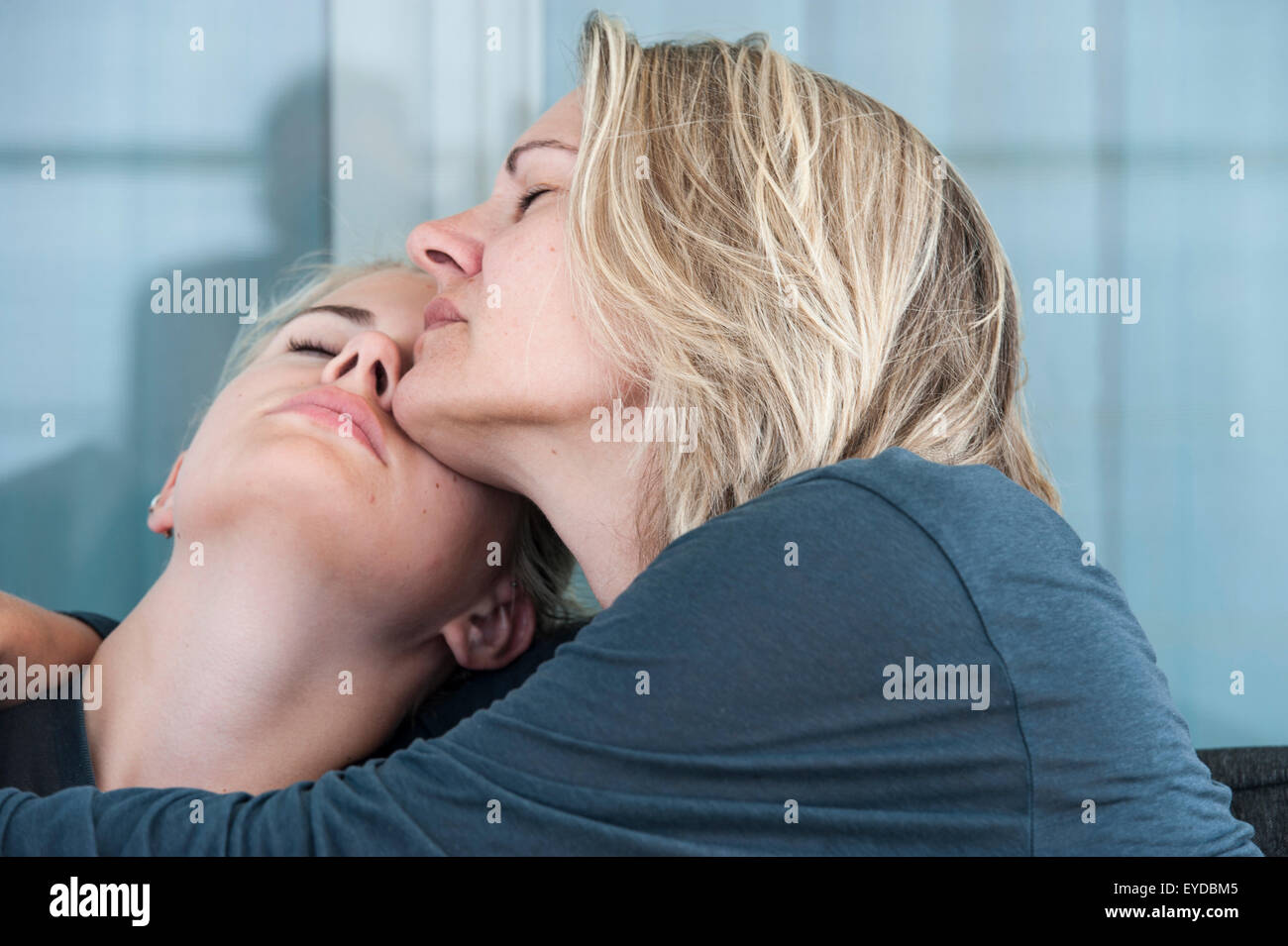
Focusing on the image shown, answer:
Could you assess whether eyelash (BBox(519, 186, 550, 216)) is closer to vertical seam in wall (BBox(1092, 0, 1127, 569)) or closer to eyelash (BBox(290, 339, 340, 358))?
eyelash (BBox(290, 339, 340, 358))

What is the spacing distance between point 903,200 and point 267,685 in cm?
78

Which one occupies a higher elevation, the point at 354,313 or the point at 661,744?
the point at 354,313

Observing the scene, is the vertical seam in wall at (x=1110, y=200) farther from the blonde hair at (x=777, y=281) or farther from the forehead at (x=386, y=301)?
the forehead at (x=386, y=301)

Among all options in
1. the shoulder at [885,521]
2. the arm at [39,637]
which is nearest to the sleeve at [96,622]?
the arm at [39,637]

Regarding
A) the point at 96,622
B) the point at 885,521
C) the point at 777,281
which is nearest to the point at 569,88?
the point at 777,281

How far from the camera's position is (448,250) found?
3.55ft

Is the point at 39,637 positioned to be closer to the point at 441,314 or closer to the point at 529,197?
the point at 441,314

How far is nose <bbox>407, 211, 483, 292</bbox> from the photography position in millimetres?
1081

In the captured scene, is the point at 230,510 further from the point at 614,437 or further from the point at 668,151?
the point at 668,151

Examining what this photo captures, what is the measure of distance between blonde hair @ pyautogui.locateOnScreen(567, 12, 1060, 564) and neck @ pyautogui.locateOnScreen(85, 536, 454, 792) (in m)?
0.35

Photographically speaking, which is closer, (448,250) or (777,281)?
(777,281)

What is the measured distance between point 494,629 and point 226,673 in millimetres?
303

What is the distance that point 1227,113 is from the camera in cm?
162

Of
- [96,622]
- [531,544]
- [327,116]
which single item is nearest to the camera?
[96,622]
